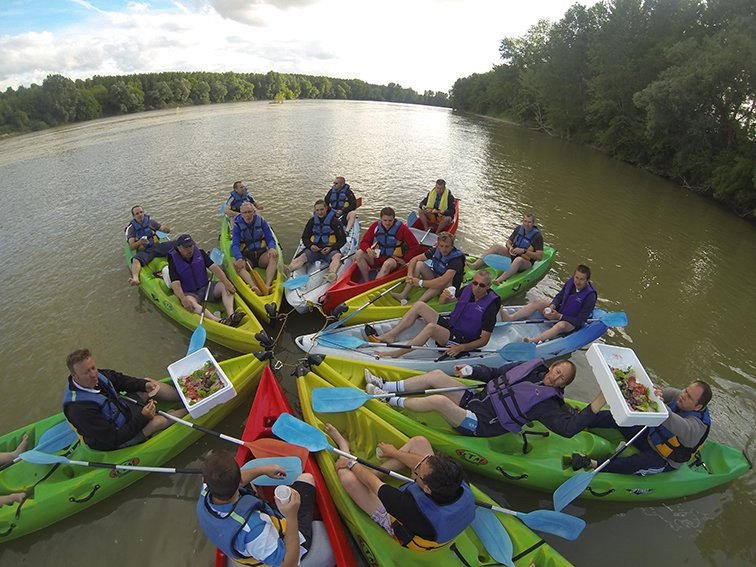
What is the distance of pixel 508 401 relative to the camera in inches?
162

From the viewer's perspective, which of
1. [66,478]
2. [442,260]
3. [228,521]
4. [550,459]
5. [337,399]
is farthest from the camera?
[442,260]

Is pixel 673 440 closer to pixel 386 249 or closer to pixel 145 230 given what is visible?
pixel 386 249

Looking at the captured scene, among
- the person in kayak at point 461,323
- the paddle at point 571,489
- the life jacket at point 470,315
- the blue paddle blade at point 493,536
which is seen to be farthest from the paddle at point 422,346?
the blue paddle blade at point 493,536

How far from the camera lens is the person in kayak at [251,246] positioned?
22.4 ft

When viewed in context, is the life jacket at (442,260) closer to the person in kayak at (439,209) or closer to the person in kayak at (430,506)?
the person in kayak at (439,209)

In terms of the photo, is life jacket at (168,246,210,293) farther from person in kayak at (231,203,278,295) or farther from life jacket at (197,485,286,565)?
life jacket at (197,485,286,565)

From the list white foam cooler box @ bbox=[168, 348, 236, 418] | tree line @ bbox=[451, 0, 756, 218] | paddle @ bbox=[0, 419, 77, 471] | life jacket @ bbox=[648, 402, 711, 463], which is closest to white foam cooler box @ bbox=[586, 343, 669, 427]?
life jacket @ bbox=[648, 402, 711, 463]

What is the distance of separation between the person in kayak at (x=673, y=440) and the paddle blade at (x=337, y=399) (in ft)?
7.59

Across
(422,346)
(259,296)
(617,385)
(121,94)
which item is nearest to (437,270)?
(422,346)

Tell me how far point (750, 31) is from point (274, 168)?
18021 mm

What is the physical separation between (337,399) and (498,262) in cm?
473

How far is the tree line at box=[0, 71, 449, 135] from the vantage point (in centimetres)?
3453

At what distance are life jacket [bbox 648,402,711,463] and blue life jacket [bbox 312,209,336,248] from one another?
566 cm

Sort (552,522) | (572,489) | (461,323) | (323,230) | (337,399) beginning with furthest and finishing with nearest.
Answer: (323,230)
(461,323)
(337,399)
(572,489)
(552,522)
